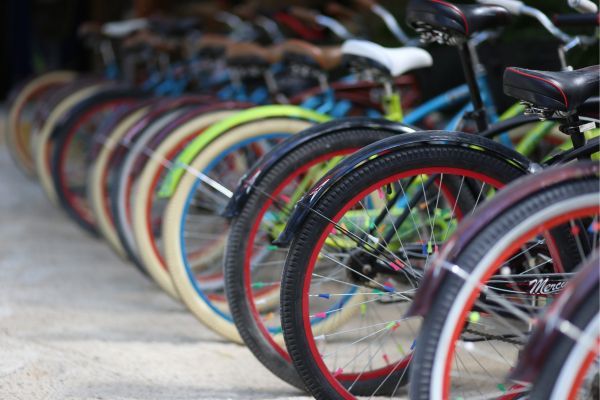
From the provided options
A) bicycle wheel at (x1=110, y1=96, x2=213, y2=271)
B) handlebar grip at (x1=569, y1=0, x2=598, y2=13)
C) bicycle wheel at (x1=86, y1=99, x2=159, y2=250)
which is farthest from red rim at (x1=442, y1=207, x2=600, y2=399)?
bicycle wheel at (x1=86, y1=99, x2=159, y2=250)

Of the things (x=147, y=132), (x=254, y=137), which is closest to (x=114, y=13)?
(x=147, y=132)

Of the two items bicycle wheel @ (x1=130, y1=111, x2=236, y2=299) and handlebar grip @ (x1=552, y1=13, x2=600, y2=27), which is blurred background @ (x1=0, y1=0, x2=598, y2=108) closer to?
bicycle wheel @ (x1=130, y1=111, x2=236, y2=299)

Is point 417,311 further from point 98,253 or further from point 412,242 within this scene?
point 98,253

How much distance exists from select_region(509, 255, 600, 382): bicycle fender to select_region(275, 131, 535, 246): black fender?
0.72 m

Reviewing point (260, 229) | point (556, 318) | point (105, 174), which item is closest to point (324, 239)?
point (260, 229)

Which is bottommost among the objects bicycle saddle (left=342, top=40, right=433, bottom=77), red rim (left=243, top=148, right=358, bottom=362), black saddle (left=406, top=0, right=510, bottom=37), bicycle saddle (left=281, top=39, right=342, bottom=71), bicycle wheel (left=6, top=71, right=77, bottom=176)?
bicycle wheel (left=6, top=71, right=77, bottom=176)

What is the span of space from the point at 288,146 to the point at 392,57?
0.67 meters

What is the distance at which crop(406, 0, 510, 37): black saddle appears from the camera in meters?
3.24

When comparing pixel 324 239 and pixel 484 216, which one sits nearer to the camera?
pixel 484 216

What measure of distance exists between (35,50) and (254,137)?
8697 millimetres

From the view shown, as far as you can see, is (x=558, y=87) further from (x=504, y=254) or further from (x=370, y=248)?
(x=370, y=248)

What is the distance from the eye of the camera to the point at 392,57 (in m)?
3.63

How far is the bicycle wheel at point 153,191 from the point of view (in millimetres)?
4203

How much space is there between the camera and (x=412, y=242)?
3205 mm
